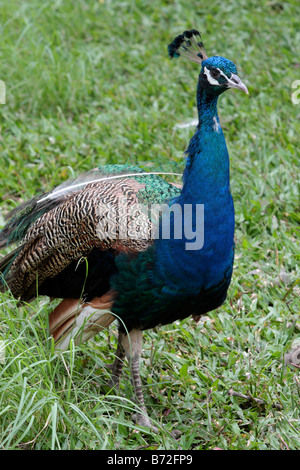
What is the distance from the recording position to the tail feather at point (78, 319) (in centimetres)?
302

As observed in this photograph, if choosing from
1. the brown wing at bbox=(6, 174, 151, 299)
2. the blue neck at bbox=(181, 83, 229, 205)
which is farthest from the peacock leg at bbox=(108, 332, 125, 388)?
the blue neck at bbox=(181, 83, 229, 205)

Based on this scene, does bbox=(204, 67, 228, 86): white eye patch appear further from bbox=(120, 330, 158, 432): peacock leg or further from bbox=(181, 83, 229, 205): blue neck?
bbox=(120, 330, 158, 432): peacock leg

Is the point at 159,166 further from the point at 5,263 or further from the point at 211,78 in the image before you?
the point at 5,263

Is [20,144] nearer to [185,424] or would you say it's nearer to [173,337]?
[173,337]

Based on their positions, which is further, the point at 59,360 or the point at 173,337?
the point at 173,337

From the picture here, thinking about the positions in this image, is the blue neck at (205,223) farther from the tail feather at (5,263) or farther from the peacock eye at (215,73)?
the tail feather at (5,263)

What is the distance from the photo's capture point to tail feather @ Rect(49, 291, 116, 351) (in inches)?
119

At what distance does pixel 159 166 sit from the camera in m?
3.44

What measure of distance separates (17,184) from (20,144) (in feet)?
1.74

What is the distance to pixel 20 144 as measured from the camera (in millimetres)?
5203

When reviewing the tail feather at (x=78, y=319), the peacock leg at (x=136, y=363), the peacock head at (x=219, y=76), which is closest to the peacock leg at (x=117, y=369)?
the peacock leg at (x=136, y=363)

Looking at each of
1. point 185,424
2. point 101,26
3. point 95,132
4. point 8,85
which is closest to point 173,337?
point 185,424

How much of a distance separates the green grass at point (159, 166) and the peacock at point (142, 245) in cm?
17
